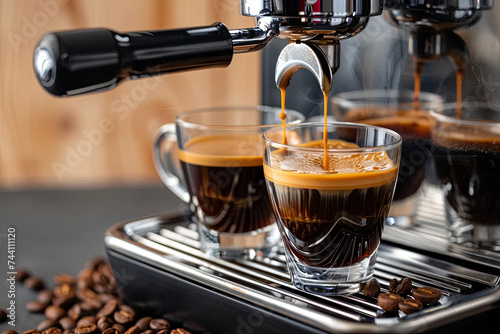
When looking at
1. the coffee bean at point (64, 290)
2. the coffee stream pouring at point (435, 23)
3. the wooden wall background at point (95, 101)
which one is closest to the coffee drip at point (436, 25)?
the coffee stream pouring at point (435, 23)

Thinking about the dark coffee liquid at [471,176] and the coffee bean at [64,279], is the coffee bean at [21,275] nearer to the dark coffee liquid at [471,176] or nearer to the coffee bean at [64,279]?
the coffee bean at [64,279]

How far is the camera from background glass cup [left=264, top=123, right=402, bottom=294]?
53cm

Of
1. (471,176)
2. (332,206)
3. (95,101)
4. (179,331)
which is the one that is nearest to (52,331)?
(179,331)

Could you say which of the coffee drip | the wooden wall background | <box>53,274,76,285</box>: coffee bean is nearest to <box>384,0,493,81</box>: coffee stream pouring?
the coffee drip

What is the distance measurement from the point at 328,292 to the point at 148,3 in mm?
938

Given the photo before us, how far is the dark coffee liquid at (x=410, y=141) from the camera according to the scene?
66 centimetres

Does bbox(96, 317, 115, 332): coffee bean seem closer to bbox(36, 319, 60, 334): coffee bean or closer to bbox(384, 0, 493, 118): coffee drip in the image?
→ bbox(36, 319, 60, 334): coffee bean

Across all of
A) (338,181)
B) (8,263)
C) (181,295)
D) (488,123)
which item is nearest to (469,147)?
(488,123)

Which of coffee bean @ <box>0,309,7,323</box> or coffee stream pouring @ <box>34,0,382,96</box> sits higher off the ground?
coffee stream pouring @ <box>34,0,382,96</box>

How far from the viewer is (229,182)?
648mm

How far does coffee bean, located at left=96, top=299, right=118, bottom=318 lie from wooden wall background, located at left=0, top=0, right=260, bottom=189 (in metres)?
0.71

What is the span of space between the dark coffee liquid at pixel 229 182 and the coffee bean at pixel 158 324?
0.09 meters

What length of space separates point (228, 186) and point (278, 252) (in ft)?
0.24

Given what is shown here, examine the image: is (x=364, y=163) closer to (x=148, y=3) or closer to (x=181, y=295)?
(x=181, y=295)
